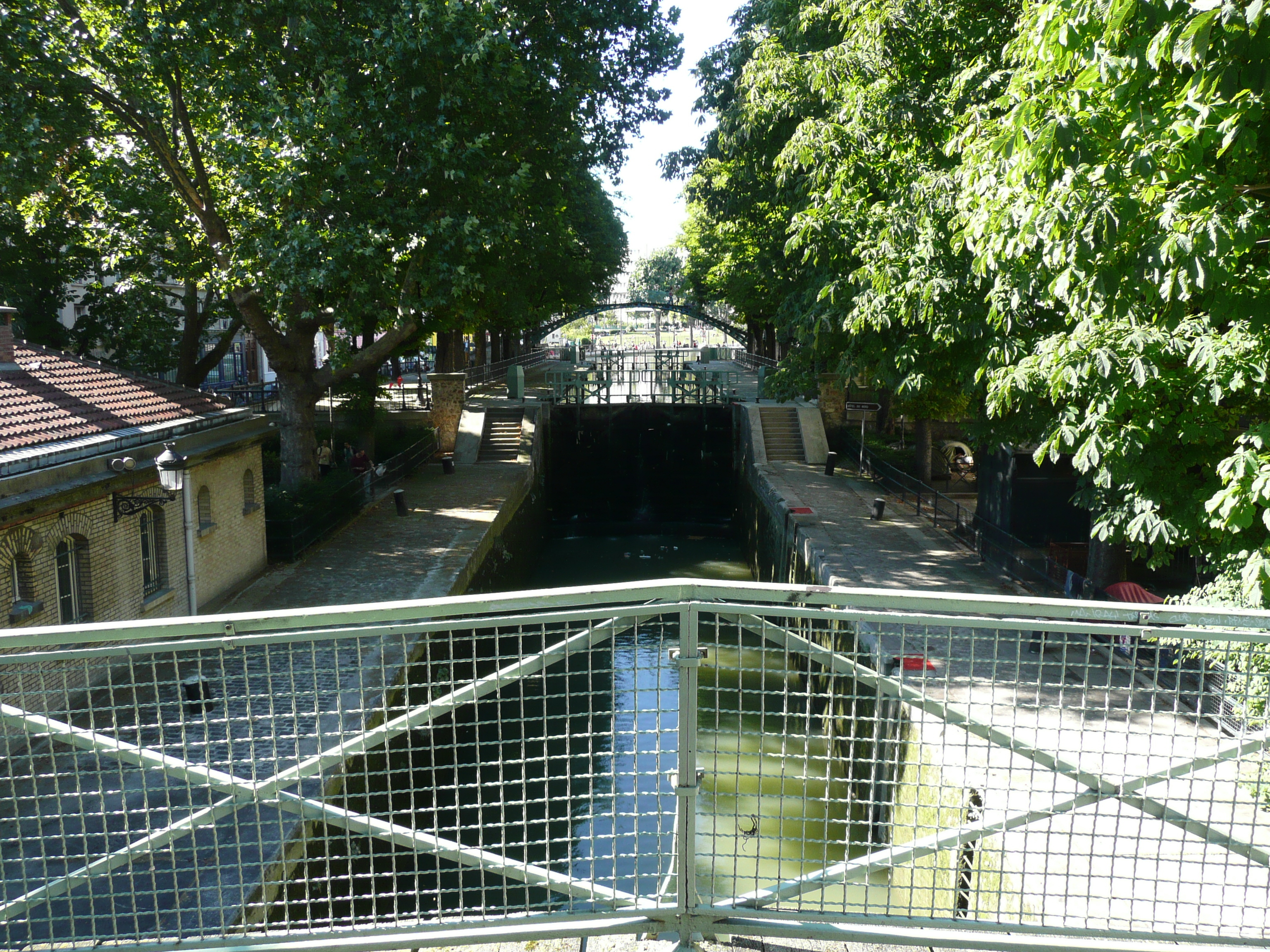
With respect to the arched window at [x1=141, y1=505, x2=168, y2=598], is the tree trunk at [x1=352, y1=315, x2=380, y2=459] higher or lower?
higher

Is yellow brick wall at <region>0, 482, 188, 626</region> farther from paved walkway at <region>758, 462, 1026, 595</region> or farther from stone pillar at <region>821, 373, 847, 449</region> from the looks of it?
stone pillar at <region>821, 373, 847, 449</region>

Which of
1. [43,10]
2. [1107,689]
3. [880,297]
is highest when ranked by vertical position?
[43,10]

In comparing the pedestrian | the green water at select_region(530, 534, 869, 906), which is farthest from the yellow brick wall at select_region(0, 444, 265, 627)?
the green water at select_region(530, 534, 869, 906)

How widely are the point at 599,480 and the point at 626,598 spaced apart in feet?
107

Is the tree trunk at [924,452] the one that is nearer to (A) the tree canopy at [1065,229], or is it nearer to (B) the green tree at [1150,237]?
(A) the tree canopy at [1065,229]

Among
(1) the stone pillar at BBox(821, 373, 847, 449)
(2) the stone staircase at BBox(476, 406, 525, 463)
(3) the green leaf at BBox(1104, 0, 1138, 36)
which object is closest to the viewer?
(3) the green leaf at BBox(1104, 0, 1138, 36)

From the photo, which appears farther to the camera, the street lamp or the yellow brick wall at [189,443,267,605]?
the yellow brick wall at [189,443,267,605]

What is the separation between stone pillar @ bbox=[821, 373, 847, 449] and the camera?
31.3 m

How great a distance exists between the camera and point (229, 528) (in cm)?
1664

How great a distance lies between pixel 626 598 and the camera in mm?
3199

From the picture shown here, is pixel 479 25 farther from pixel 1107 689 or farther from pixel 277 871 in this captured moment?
pixel 1107 689


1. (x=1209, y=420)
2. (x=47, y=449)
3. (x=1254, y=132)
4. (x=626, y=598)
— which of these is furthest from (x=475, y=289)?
(x=626, y=598)

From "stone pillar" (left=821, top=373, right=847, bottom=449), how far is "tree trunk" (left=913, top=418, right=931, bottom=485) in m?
5.54

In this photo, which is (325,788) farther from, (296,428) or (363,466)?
(363,466)
